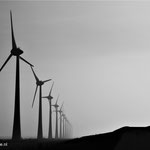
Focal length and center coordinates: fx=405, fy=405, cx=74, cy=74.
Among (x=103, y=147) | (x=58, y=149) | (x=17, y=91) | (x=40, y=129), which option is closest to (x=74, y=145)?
(x=58, y=149)

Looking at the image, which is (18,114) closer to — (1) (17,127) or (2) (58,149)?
(1) (17,127)

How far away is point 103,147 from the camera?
35.5m

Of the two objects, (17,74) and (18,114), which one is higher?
(17,74)

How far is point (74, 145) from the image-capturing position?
41.2 metres

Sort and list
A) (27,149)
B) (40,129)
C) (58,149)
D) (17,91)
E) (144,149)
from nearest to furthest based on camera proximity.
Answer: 1. (144,149)
2. (58,149)
3. (27,149)
4. (17,91)
5. (40,129)

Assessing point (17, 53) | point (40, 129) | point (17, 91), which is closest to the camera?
point (17, 91)

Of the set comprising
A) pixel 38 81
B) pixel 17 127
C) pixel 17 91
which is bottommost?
pixel 17 127

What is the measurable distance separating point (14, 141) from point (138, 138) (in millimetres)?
41974

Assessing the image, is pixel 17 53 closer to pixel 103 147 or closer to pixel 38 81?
pixel 38 81

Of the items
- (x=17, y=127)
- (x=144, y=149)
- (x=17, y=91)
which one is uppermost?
(x=17, y=91)

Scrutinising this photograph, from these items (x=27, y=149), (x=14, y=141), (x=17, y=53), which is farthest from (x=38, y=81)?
(x=27, y=149)

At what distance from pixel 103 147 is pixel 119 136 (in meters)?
2.48

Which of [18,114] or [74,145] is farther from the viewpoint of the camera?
[18,114]

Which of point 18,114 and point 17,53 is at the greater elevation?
point 17,53
